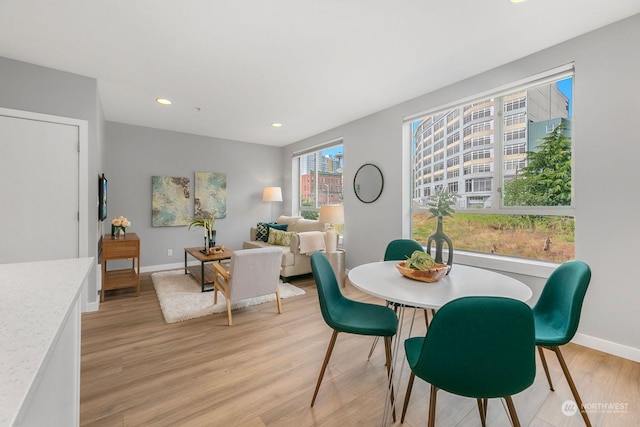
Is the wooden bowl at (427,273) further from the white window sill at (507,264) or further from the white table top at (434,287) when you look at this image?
the white window sill at (507,264)

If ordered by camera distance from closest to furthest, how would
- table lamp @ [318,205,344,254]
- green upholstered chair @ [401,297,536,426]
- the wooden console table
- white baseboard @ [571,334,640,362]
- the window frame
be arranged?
green upholstered chair @ [401,297,536,426] < white baseboard @ [571,334,640,362] < the window frame < the wooden console table < table lamp @ [318,205,344,254]

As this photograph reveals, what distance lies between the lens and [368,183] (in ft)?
13.8

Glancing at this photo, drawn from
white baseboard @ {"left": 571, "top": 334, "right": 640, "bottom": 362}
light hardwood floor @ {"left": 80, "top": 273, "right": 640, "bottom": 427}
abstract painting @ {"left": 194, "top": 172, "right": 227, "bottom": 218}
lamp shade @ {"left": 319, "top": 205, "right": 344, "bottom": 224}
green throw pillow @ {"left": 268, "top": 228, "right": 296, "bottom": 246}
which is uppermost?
abstract painting @ {"left": 194, "top": 172, "right": 227, "bottom": 218}

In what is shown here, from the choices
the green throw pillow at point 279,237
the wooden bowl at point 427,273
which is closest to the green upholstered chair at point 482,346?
the wooden bowl at point 427,273

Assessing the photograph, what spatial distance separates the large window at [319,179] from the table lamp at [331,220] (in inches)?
30.2

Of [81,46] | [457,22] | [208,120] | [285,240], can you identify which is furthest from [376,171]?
[81,46]

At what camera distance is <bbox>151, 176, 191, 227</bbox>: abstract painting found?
4.94 meters

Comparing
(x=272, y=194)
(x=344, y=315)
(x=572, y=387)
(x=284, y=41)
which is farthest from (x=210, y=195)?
(x=572, y=387)

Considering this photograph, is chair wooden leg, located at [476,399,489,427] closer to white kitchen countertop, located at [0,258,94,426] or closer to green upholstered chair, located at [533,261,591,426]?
green upholstered chair, located at [533,261,591,426]

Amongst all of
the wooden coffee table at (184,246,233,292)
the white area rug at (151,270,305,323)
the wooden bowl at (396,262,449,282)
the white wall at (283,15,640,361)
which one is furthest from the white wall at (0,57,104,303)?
the white wall at (283,15,640,361)

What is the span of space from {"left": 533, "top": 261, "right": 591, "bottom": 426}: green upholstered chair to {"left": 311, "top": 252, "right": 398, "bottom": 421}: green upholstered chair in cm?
77

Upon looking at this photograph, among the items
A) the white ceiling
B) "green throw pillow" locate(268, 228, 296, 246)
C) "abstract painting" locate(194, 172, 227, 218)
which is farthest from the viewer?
"abstract painting" locate(194, 172, 227, 218)

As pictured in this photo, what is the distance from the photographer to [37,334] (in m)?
0.62

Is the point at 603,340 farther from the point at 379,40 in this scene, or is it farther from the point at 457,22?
the point at 379,40
